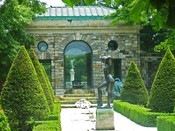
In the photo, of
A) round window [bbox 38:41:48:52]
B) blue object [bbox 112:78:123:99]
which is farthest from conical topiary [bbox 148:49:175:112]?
round window [bbox 38:41:48:52]

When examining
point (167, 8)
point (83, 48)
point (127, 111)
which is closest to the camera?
point (167, 8)

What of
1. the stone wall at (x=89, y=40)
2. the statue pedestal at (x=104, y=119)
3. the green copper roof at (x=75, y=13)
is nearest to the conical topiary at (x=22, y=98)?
the statue pedestal at (x=104, y=119)

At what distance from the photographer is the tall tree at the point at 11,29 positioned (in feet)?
65.7

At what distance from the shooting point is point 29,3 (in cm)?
2462

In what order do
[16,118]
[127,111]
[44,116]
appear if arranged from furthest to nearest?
[127,111]
[44,116]
[16,118]

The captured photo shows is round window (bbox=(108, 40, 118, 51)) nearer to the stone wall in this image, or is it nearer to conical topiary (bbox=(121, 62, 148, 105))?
the stone wall

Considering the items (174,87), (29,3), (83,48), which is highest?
(29,3)

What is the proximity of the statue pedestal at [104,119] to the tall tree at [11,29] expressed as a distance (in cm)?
842

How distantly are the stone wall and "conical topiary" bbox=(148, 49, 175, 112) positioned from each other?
1325 centimetres

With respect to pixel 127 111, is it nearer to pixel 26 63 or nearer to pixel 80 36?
pixel 26 63

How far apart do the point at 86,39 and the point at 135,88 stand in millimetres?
8488

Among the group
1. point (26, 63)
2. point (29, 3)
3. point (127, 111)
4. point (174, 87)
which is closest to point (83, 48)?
point (29, 3)

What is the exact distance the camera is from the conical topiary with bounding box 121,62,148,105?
70.5ft

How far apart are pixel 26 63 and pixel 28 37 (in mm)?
12136
